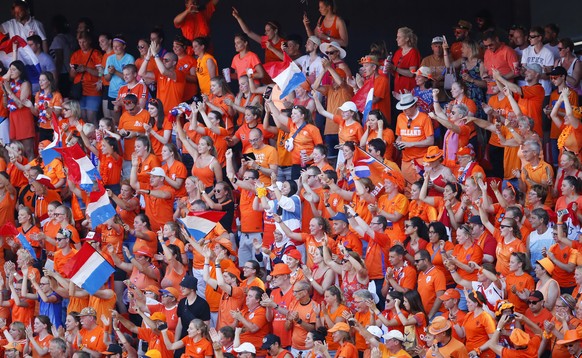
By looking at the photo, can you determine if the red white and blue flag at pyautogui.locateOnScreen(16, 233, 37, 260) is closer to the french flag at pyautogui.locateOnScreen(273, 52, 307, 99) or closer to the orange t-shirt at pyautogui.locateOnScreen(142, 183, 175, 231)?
the orange t-shirt at pyautogui.locateOnScreen(142, 183, 175, 231)

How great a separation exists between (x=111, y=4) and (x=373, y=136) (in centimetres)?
665

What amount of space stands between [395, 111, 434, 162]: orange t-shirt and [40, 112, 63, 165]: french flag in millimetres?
4243

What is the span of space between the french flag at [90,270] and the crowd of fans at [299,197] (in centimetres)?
20

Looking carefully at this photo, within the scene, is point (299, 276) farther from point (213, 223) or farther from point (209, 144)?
point (209, 144)

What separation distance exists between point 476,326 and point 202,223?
368 centimetres

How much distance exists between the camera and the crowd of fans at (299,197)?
48.2 feet

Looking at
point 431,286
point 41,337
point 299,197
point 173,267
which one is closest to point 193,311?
point 173,267

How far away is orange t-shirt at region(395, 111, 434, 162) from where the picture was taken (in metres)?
17.0

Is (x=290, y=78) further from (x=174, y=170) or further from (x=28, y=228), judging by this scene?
(x=28, y=228)

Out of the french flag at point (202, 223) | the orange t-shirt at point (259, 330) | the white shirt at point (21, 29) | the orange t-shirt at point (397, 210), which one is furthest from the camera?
the white shirt at point (21, 29)

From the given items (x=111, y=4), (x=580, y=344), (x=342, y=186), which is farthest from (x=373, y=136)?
(x=111, y=4)

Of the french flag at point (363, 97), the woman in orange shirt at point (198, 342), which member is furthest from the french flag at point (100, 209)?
the french flag at point (363, 97)

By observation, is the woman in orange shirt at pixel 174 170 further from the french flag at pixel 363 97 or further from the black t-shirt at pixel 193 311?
the black t-shirt at pixel 193 311

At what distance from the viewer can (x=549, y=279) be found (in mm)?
14328
